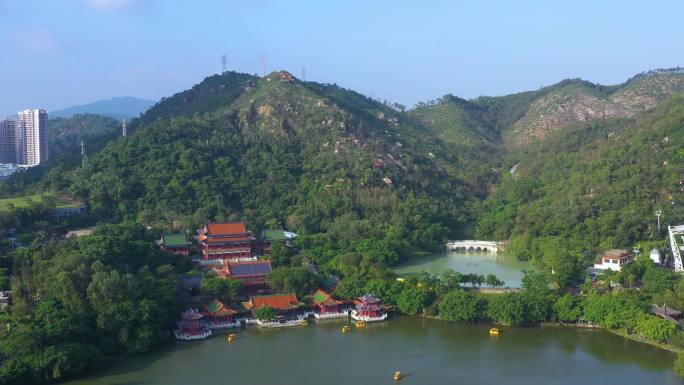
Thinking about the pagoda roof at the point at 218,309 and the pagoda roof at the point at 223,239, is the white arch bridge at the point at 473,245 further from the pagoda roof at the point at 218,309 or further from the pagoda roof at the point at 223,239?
the pagoda roof at the point at 218,309

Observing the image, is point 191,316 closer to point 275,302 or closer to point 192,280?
point 275,302

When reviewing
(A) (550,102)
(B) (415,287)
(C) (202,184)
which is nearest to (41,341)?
(B) (415,287)

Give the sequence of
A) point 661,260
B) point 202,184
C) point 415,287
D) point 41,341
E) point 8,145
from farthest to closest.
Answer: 1. point 8,145
2. point 202,184
3. point 661,260
4. point 415,287
5. point 41,341

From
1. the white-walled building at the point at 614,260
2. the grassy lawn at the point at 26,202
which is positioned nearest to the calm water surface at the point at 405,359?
the white-walled building at the point at 614,260

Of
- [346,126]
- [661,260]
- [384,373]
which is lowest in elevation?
[384,373]

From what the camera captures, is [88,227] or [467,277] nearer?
[467,277]

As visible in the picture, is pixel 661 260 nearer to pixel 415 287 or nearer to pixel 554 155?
pixel 415 287
